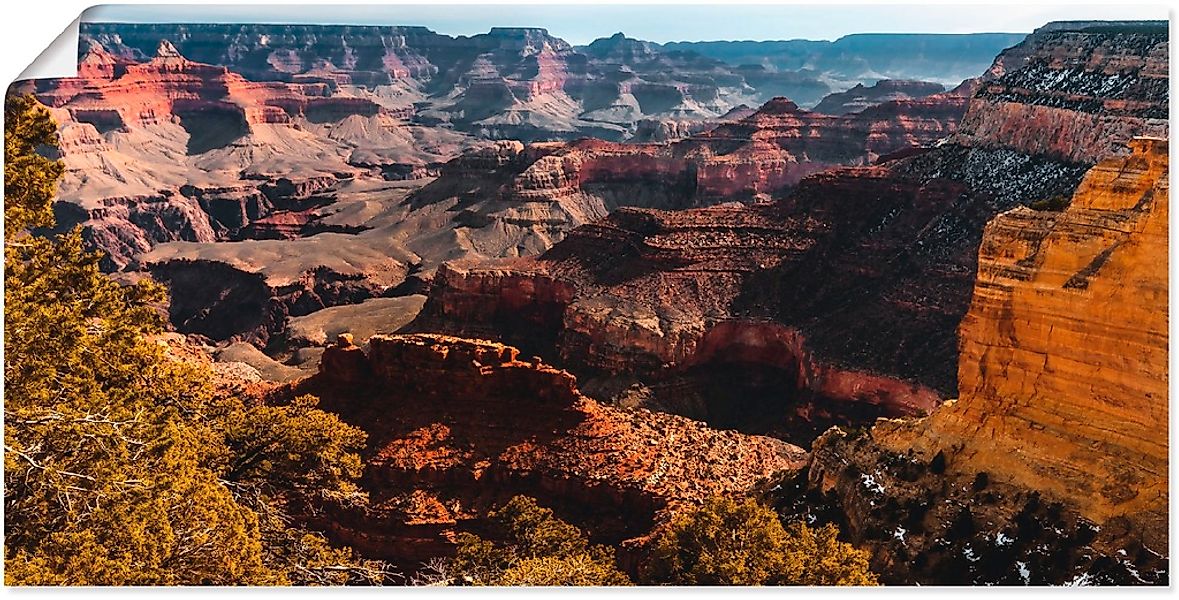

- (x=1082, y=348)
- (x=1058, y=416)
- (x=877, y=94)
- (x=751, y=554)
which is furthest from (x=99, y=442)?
(x=877, y=94)

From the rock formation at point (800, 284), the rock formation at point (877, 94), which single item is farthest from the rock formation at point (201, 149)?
the rock formation at point (877, 94)

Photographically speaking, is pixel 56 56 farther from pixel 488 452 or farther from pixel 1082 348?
pixel 1082 348

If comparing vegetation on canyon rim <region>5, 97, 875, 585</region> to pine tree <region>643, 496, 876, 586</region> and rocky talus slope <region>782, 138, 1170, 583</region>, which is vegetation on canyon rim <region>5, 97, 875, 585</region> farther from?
rocky talus slope <region>782, 138, 1170, 583</region>

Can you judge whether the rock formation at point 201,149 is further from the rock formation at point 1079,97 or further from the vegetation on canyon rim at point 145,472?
the vegetation on canyon rim at point 145,472

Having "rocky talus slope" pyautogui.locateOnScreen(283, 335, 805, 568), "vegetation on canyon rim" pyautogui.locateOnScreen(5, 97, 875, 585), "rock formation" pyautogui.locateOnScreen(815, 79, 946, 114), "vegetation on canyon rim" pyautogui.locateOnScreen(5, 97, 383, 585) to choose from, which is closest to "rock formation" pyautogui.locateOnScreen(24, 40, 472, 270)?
"rock formation" pyautogui.locateOnScreen(815, 79, 946, 114)

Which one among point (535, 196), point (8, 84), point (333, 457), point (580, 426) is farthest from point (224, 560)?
point (535, 196)

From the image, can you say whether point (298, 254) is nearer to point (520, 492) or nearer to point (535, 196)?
point (535, 196)
